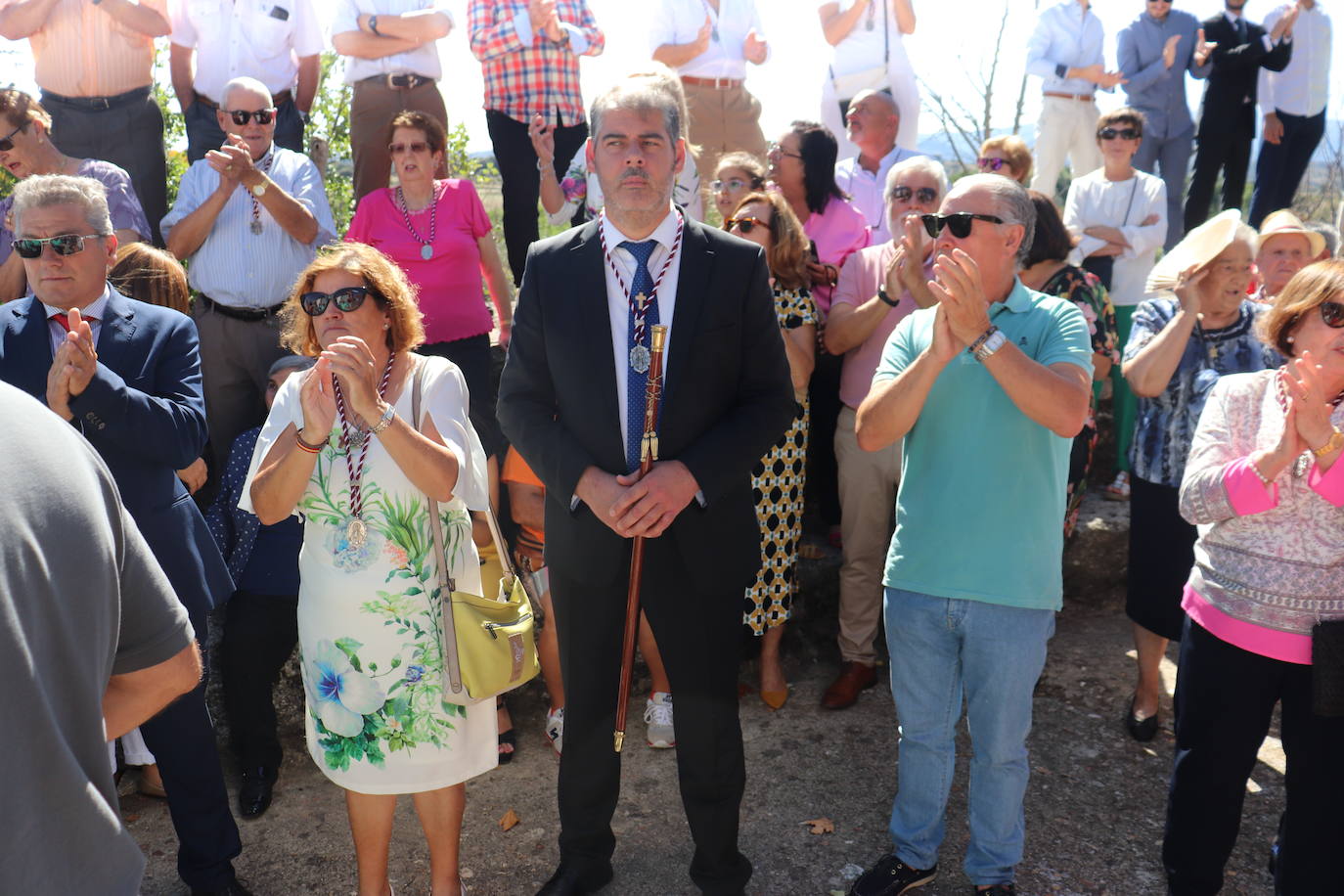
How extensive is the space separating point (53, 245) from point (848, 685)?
3495 millimetres

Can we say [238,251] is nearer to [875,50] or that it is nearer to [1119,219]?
[875,50]

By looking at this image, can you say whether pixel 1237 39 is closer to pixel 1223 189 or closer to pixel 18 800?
pixel 1223 189

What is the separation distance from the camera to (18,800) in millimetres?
1369

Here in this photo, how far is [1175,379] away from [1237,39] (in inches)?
193

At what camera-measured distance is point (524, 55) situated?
5941mm

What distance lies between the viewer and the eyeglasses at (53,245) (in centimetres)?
324

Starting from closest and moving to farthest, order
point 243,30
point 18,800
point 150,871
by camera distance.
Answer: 1. point 18,800
2. point 150,871
3. point 243,30

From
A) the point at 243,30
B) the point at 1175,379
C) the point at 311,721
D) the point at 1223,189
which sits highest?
the point at 243,30

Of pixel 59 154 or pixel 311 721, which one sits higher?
pixel 59 154

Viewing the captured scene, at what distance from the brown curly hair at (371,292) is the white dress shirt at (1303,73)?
7.32 meters

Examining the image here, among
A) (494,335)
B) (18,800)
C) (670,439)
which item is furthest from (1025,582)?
(494,335)

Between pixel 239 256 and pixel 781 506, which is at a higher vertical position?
pixel 239 256

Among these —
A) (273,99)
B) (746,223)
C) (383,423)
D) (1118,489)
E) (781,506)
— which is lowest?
(1118,489)

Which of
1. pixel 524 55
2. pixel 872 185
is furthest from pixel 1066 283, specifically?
pixel 524 55
